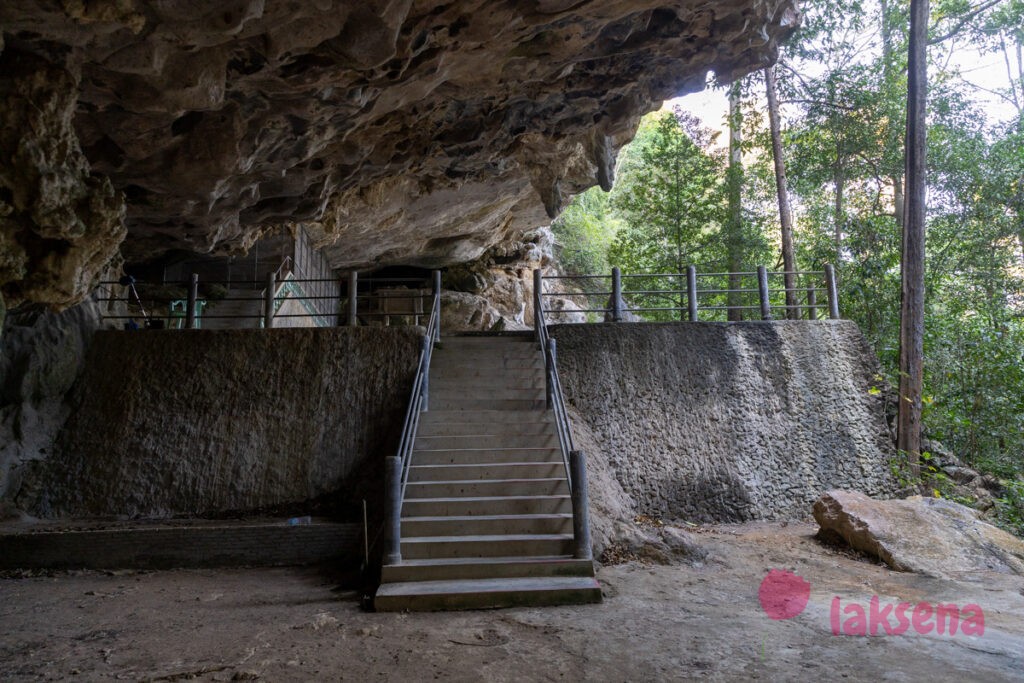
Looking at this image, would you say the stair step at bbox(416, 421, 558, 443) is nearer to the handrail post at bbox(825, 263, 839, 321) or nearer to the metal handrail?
the metal handrail

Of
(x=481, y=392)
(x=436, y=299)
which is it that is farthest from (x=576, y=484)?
(x=436, y=299)

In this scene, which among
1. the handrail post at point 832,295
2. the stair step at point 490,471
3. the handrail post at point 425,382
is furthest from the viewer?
the handrail post at point 832,295

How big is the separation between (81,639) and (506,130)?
7722mm

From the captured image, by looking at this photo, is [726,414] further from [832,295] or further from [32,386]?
[32,386]

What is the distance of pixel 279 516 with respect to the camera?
8367 mm

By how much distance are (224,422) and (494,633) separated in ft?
19.0

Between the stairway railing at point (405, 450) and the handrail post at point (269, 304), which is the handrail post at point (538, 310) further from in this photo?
the handrail post at point (269, 304)

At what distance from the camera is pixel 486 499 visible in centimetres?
692

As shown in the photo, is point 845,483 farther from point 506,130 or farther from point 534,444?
point 506,130

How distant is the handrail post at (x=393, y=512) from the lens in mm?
6023

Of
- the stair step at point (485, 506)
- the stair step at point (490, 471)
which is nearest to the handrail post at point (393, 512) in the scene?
the stair step at point (485, 506)

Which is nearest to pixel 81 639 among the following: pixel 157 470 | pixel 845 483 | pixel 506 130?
pixel 157 470

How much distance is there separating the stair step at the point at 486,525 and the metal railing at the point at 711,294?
3.78 meters

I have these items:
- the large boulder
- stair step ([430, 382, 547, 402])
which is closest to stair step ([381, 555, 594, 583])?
stair step ([430, 382, 547, 402])
